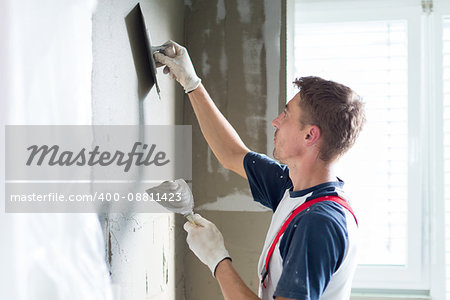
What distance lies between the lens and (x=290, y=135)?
5.10 ft

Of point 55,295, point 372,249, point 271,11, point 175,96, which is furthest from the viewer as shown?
point 372,249

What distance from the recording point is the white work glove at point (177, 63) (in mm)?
1795

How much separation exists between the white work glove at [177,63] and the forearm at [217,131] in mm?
72

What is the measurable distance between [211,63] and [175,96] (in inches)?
12.5

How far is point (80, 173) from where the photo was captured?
129 cm

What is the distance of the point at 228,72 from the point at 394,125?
1047 mm

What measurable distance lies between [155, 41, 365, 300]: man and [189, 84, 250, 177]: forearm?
5.6 inches

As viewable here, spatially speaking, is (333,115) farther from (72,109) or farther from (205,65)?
(205,65)

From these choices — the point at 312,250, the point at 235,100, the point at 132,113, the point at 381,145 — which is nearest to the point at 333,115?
the point at 312,250

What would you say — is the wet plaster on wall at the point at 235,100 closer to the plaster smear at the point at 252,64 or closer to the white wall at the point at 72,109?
the plaster smear at the point at 252,64

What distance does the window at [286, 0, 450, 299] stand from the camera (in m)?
2.72

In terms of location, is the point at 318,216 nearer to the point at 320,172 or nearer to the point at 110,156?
the point at 320,172

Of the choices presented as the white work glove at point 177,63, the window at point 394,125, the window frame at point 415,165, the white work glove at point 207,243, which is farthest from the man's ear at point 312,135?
the window frame at point 415,165

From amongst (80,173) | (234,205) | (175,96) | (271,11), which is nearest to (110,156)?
(80,173)
